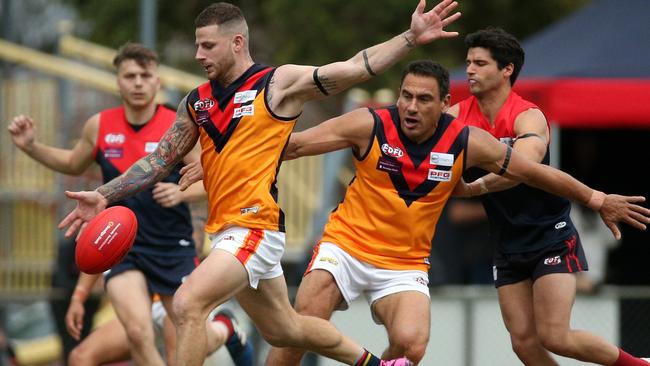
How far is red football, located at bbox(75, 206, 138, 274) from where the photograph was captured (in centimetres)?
805

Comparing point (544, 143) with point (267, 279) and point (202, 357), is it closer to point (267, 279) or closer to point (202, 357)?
point (267, 279)

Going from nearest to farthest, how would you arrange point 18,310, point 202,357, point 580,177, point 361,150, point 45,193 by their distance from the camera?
point 202,357 < point 361,150 < point 18,310 < point 580,177 < point 45,193

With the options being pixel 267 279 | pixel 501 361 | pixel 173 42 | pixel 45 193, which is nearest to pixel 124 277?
pixel 267 279

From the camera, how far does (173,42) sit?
21.6 metres

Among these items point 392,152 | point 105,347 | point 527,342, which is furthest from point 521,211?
point 105,347

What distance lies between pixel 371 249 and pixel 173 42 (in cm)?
1356

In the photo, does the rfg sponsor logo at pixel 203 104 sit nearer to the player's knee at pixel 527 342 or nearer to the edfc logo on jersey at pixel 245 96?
Result: the edfc logo on jersey at pixel 245 96

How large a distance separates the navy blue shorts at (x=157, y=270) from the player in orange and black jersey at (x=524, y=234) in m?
2.45

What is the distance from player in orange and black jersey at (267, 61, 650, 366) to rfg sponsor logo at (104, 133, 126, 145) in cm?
200

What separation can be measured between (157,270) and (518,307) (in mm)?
2734

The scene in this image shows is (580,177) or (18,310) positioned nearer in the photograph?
(18,310)

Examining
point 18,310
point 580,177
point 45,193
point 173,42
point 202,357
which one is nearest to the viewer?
point 202,357

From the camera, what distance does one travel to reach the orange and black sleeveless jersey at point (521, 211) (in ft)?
29.0

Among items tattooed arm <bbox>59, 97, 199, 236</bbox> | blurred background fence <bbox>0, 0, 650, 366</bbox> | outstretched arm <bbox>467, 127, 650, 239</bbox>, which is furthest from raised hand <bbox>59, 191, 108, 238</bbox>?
blurred background fence <bbox>0, 0, 650, 366</bbox>
